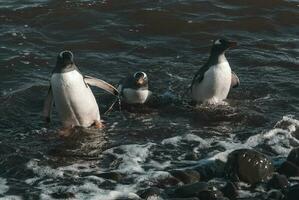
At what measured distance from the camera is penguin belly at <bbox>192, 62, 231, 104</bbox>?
35.4 feet

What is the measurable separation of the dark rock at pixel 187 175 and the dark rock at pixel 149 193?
1.29ft

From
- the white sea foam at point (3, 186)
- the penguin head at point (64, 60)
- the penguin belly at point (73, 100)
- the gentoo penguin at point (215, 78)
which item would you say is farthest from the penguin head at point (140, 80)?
the white sea foam at point (3, 186)

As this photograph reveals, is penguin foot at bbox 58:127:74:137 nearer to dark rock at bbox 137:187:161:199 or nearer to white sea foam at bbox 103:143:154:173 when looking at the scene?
white sea foam at bbox 103:143:154:173

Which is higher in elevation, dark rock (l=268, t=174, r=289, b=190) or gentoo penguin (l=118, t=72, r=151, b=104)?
gentoo penguin (l=118, t=72, r=151, b=104)

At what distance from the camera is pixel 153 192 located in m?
7.58

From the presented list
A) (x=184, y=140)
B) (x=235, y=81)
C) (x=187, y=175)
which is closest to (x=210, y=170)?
(x=187, y=175)

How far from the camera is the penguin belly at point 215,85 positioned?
35.4 ft

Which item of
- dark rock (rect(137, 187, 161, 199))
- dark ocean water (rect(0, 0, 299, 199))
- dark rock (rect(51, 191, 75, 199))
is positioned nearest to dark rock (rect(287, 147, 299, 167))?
dark ocean water (rect(0, 0, 299, 199))

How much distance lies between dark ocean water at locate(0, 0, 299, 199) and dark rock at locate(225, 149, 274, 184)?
0.52 meters

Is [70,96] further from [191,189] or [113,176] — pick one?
[191,189]

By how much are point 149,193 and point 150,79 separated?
466 cm

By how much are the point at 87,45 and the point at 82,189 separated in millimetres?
6286

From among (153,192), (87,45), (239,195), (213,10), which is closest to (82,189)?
(153,192)

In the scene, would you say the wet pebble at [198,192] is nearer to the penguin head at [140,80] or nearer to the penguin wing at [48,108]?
the penguin wing at [48,108]
